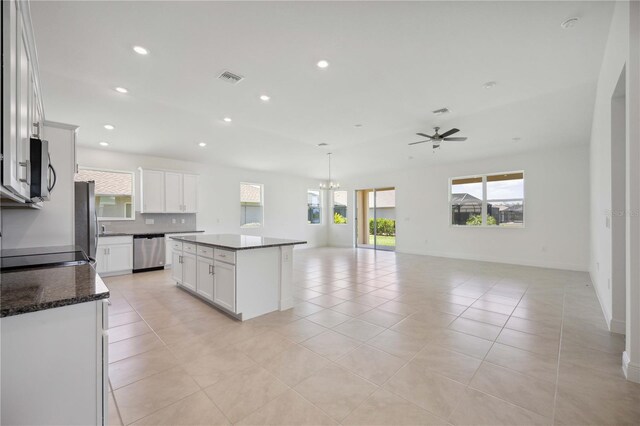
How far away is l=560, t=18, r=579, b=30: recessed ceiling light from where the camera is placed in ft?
7.79

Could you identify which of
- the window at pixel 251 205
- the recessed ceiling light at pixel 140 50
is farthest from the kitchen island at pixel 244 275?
the window at pixel 251 205

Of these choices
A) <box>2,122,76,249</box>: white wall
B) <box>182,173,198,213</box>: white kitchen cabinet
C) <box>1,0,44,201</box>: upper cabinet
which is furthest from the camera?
<box>182,173,198,213</box>: white kitchen cabinet

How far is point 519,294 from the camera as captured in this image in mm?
4309

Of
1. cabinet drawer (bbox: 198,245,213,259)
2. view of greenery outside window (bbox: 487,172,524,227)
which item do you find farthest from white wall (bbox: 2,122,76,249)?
view of greenery outside window (bbox: 487,172,524,227)

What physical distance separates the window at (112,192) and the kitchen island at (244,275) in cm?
347

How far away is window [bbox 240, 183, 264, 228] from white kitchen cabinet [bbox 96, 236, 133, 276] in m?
3.20

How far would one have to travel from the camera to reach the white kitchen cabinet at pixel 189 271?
159 inches

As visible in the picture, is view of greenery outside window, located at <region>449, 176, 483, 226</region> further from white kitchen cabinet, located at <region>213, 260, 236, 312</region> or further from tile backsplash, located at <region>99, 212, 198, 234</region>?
tile backsplash, located at <region>99, 212, 198, 234</region>

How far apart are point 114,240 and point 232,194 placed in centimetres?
328

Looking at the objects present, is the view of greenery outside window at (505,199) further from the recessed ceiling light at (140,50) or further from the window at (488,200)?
the recessed ceiling light at (140,50)

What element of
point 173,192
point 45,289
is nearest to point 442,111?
point 45,289

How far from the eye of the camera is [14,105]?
4.19 ft

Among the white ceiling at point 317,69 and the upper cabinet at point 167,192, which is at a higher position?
the white ceiling at point 317,69

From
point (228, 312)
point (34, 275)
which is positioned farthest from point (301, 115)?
point (34, 275)
